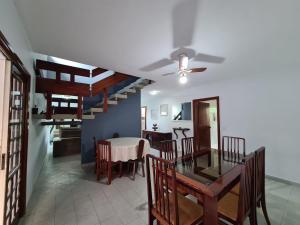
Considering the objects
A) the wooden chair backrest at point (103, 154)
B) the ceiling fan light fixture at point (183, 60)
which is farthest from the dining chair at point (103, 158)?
the ceiling fan light fixture at point (183, 60)

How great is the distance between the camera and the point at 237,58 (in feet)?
8.61

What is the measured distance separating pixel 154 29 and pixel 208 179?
1.86 m

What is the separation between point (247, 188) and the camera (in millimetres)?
1442

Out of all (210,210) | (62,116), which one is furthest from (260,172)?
(62,116)

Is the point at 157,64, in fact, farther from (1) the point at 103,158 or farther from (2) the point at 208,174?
(1) the point at 103,158

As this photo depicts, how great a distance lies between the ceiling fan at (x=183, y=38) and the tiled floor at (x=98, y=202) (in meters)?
2.26

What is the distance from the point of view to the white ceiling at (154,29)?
1.44m

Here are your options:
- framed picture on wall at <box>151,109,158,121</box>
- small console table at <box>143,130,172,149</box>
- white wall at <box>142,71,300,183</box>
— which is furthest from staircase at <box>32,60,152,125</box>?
framed picture on wall at <box>151,109,158,121</box>

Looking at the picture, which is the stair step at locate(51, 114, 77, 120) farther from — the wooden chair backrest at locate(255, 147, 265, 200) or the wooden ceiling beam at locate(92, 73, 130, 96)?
the wooden chair backrest at locate(255, 147, 265, 200)

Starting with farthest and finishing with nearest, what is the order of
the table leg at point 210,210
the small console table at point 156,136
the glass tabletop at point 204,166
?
1. the small console table at point 156,136
2. the glass tabletop at point 204,166
3. the table leg at point 210,210

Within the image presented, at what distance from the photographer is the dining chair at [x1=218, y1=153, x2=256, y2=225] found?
1.33 meters

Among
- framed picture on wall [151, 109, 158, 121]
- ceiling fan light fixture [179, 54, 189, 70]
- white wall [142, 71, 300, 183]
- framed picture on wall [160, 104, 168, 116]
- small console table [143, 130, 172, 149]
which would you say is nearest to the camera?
ceiling fan light fixture [179, 54, 189, 70]

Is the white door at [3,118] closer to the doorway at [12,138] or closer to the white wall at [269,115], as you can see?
the doorway at [12,138]

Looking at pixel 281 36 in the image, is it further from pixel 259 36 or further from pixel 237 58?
pixel 237 58
